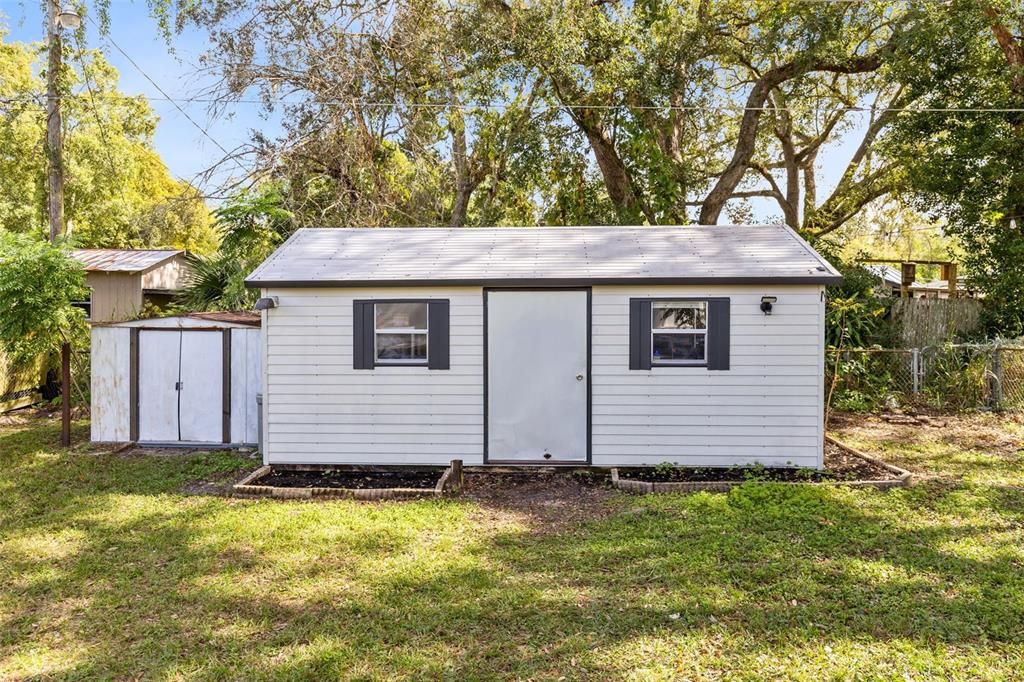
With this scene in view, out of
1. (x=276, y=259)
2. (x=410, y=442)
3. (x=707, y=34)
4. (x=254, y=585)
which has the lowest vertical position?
(x=254, y=585)

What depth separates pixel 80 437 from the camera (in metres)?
8.44

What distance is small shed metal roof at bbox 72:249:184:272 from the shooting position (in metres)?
13.4

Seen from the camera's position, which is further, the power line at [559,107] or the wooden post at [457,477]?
the power line at [559,107]

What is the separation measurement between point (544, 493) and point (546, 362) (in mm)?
1471

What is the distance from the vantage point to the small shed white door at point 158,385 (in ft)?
25.8

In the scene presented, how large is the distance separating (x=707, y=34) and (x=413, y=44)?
5.93 meters

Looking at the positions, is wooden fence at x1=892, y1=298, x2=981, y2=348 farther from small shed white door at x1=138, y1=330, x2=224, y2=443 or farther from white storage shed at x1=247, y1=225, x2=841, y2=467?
small shed white door at x1=138, y1=330, x2=224, y2=443

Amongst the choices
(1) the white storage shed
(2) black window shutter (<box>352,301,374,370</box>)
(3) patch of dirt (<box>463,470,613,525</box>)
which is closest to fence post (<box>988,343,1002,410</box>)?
(1) the white storage shed

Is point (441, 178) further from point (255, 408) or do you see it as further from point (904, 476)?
point (904, 476)

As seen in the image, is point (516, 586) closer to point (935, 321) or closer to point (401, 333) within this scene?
point (401, 333)

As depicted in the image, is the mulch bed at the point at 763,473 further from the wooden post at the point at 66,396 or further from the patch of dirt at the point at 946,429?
the wooden post at the point at 66,396

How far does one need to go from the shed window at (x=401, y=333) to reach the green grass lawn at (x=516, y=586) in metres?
1.82

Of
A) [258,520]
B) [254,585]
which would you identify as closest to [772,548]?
[254,585]

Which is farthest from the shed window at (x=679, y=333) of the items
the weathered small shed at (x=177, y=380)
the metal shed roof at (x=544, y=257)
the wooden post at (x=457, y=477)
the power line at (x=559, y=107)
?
the power line at (x=559, y=107)
